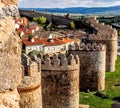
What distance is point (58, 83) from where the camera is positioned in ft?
51.1

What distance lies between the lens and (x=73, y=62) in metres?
16.3

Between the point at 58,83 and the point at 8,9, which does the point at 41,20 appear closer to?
the point at 58,83

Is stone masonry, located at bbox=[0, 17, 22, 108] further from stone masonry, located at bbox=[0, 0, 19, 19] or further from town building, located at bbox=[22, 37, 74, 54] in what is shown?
town building, located at bbox=[22, 37, 74, 54]

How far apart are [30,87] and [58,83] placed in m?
5.51

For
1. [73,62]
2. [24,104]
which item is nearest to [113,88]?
[73,62]

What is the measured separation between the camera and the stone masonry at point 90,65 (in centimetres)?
2425

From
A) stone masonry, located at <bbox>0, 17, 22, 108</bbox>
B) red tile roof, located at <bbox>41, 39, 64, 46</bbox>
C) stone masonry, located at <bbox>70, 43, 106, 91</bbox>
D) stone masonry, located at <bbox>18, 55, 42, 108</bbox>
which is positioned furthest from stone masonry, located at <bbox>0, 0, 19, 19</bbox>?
red tile roof, located at <bbox>41, 39, 64, 46</bbox>

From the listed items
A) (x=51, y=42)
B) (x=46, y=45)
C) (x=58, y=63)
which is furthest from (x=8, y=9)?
(x=51, y=42)

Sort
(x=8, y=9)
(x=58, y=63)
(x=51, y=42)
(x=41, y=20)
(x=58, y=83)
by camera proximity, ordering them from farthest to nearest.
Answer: (x=41, y=20) < (x=51, y=42) < (x=58, y=83) < (x=58, y=63) < (x=8, y=9)

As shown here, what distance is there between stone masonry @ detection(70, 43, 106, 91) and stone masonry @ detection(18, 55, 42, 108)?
45.3 feet

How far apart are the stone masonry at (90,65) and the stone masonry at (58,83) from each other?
27.1 feet

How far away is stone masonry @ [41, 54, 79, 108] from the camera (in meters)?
15.3

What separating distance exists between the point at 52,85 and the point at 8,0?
11.6m

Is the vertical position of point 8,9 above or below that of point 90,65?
above
